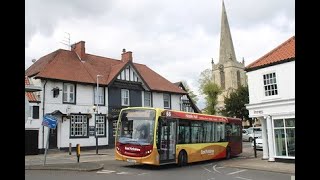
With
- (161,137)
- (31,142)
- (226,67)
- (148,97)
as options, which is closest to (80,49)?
(148,97)

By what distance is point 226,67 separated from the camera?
94562 millimetres

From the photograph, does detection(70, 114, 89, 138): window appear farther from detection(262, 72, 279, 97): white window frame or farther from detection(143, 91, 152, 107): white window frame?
detection(262, 72, 279, 97): white window frame

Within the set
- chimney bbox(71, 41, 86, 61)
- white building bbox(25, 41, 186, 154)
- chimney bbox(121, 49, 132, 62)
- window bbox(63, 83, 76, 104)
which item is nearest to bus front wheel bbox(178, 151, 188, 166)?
white building bbox(25, 41, 186, 154)

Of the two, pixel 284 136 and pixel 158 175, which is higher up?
pixel 284 136

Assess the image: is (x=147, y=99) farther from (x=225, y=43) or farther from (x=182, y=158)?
(x=225, y=43)

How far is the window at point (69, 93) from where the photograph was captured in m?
32.3

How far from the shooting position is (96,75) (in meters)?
35.8

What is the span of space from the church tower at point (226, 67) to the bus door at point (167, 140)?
236 feet

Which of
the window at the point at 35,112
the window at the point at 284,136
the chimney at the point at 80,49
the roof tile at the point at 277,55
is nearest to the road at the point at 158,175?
the window at the point at 284,136

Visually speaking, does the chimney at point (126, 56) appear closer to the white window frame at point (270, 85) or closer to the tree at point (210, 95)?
the white window frame at point (270, 85)

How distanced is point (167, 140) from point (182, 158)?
1991mm
